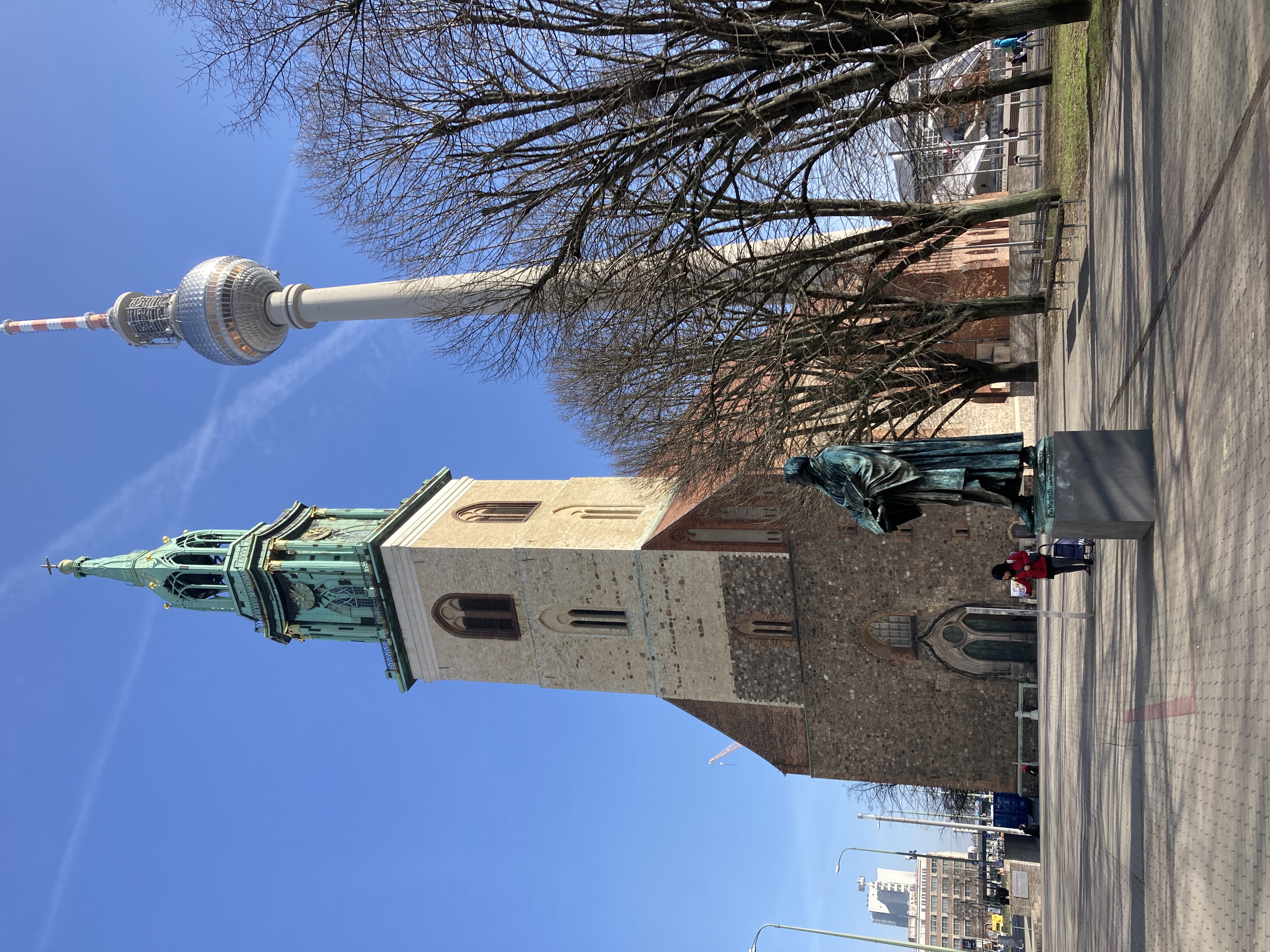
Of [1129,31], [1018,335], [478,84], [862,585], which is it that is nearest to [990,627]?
[862,585]

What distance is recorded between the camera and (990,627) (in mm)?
18703

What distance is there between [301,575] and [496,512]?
16.3 ft

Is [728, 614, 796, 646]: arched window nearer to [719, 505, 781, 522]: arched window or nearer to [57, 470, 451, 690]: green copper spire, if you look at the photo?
[719, 505, 781, 522]: arched window

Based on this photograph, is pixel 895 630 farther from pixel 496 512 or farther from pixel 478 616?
pixel 496 512

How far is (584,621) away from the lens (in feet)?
68.7

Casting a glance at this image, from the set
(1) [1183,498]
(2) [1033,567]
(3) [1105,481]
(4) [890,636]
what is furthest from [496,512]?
Result: (1) [1183,498]

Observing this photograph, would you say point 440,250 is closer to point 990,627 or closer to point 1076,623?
point 1076,623

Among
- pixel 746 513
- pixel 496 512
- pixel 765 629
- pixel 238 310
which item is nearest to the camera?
pixel 746 513

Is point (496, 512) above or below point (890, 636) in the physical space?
above

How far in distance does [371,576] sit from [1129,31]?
59.6ft

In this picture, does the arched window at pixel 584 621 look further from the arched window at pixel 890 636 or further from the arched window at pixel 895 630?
the arched window at pixel 895 630

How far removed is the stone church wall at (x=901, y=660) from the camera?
18375 millimetres

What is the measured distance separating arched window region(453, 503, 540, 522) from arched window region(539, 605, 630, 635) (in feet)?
7.66

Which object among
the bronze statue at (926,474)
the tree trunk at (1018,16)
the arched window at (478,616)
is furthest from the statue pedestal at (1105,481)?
the arched window at (478,616)
